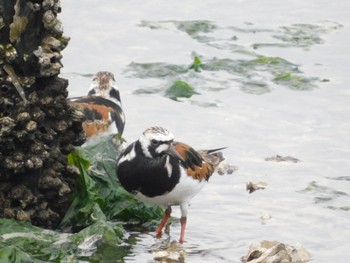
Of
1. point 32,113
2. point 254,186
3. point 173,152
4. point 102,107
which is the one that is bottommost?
point 254,186

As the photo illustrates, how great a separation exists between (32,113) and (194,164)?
1.38 m

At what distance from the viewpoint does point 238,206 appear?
7246 mm

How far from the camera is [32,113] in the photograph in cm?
604

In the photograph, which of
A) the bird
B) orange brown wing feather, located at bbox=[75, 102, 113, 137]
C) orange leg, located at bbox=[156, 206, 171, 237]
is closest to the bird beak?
the bird

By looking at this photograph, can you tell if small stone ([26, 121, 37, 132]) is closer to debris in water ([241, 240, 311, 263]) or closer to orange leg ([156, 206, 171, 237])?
orange leg ([156, 206, 171, 237])

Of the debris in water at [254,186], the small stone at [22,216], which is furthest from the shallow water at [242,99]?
the small stone at [22,216]

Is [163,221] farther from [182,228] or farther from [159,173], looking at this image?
[159,173]

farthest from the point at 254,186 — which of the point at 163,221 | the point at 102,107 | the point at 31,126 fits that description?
→ the point at 31,126

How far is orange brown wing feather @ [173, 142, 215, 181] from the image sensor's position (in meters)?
6.98

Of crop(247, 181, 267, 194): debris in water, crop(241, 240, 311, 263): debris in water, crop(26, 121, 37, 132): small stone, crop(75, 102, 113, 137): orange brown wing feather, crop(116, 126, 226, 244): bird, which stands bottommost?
crop(241, 240, 311, 263): debris in water

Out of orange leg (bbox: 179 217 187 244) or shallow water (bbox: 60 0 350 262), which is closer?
orange leg (bbox: 179 217 187 244)

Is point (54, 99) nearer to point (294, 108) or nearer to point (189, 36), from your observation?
point (294, 108)

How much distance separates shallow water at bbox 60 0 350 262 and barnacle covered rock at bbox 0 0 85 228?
648 mm

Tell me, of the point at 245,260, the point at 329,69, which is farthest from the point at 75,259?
the point at 329,69
